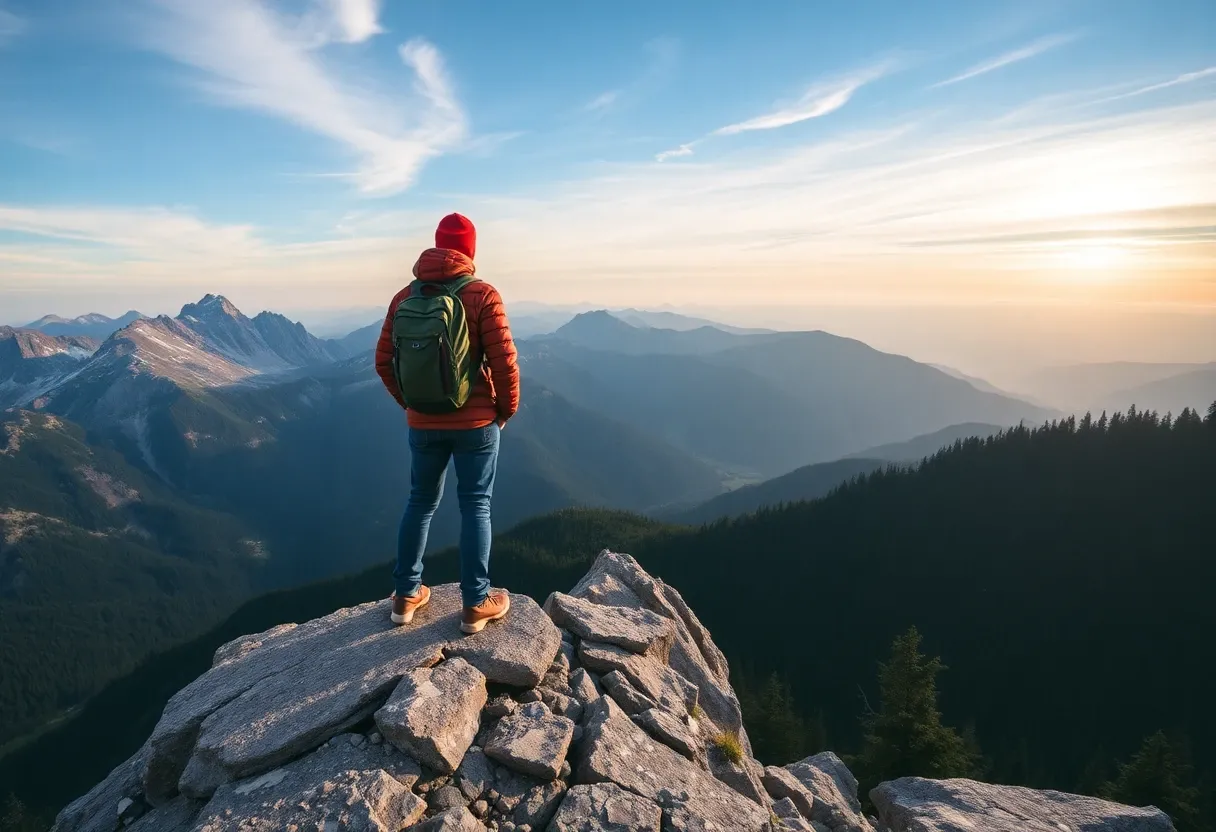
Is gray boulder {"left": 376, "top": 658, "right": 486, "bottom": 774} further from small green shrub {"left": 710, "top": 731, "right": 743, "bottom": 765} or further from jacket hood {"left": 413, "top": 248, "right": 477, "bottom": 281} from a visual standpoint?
jacket hood {"left": 413, "top": 248, "right": 477, "bottom": 281}

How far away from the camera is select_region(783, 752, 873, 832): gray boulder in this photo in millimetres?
12312

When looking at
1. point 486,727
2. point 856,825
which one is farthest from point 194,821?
point 856,825

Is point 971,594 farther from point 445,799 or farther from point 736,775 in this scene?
point 445,799

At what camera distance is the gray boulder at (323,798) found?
21.9 feet

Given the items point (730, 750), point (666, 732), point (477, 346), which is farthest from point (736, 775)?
point (477, 346)

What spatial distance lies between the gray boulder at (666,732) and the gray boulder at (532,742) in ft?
5.77

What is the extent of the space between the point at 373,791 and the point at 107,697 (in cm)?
20264

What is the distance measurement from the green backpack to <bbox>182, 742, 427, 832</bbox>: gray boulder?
481 centimetres

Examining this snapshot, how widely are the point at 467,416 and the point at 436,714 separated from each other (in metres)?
4.22

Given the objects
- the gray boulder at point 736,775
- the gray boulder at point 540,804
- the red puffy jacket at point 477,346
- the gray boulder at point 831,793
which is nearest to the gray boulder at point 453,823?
the gray boulder at point 540,804

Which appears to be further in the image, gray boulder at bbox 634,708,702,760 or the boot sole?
the boot sole

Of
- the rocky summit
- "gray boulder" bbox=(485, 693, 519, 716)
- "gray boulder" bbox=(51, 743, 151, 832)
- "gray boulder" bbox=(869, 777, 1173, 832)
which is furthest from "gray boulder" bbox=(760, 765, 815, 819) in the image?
"gray boulder" bbox=(51, 743, 151, 832)

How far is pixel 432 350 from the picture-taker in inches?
316

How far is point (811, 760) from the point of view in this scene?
16.6m
